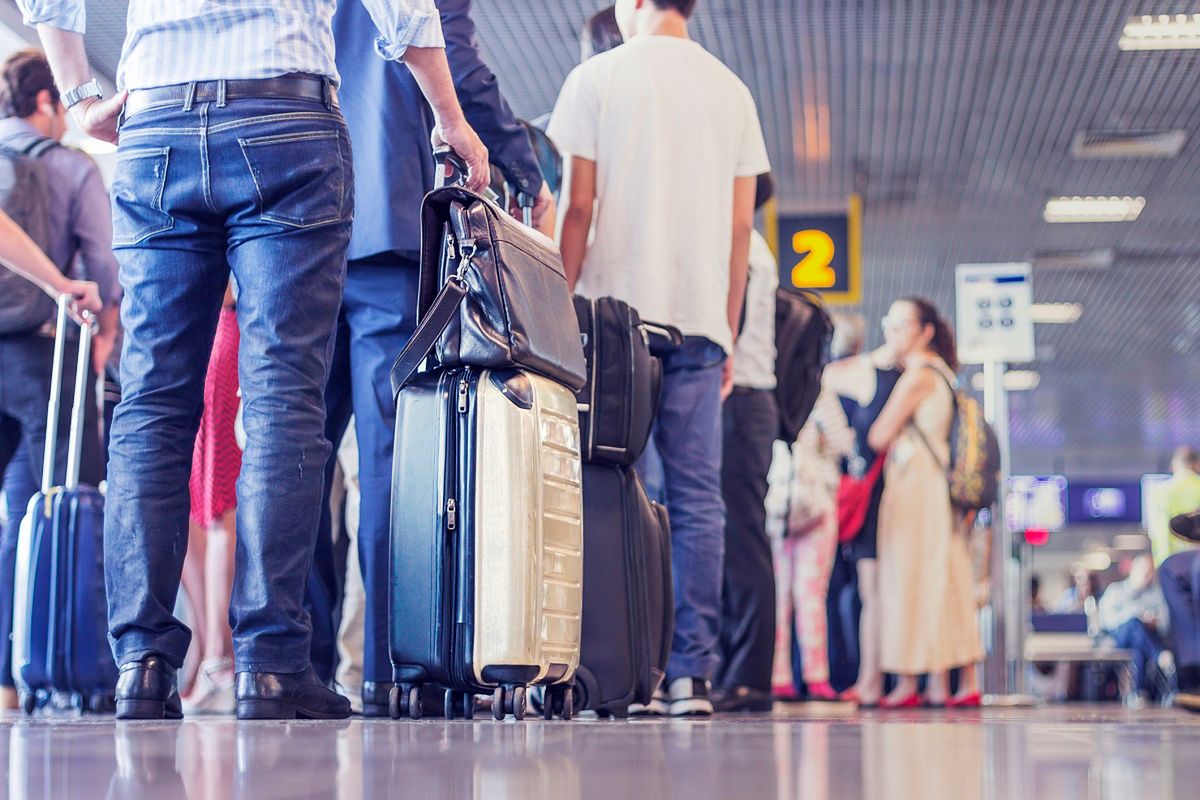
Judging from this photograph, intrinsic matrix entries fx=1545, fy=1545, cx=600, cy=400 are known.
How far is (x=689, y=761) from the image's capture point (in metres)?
1.21

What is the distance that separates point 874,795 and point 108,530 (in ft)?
5.54

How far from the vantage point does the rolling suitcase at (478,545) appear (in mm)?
2316

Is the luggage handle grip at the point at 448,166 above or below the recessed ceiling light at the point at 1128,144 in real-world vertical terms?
below

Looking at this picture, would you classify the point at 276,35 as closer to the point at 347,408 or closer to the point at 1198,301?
the point at 347,408

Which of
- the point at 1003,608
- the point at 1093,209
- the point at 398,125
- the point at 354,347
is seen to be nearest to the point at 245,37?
the point at 398,125

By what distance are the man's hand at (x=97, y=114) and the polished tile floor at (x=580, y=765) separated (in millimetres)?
1196

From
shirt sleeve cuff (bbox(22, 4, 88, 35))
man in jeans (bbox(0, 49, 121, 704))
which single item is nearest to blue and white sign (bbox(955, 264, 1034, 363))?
man in jeans (bbox(0, 49, 121, 704))

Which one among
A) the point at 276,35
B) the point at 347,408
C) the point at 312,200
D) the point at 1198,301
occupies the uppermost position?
the point at 1198,301

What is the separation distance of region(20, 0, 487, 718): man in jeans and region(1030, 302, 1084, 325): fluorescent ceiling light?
14.6 m

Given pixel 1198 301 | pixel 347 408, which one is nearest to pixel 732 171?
pixel 347 408

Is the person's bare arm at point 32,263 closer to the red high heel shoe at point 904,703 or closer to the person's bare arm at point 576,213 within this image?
the person's bare arm at point 576,213

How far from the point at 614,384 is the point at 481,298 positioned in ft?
2.07

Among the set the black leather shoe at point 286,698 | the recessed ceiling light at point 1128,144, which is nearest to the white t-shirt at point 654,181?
the black leather shoe at point 286,698

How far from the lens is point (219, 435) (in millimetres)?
3811
